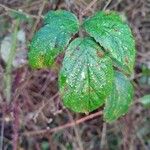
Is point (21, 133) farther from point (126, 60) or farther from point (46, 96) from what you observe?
point (126, 60)

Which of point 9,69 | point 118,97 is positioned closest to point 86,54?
point 118,97

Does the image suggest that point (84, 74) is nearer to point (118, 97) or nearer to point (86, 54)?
point (86, 54)

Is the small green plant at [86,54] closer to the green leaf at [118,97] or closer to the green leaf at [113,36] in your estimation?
the green leaf at [113,36]

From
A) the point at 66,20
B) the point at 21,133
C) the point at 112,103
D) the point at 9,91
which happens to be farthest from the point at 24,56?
the point at 66,20

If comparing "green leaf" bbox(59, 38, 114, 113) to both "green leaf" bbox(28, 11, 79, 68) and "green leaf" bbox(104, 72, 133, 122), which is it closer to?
"green leaf" bbox(28, 11, 79, 68)

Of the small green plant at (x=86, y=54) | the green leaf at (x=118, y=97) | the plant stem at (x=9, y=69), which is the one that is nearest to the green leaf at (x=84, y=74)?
the small green plant at (x=86, y=54)

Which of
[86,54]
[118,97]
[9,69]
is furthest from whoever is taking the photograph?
[9,69]

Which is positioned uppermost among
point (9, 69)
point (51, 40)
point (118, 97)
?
point (51, 40)
